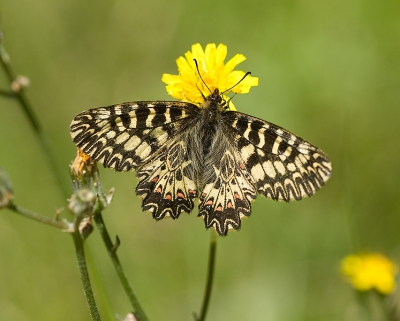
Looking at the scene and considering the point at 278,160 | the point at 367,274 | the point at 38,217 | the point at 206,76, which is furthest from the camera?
the point at 367,274

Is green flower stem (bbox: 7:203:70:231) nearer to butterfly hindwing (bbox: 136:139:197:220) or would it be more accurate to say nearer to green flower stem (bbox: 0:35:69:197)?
butterfly hindwing (bbox: 136:139:197:220)

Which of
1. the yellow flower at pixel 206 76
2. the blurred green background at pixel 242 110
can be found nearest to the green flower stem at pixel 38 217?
the yellow flower at pixel 206 76

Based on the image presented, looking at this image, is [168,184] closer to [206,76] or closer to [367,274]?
[206,76]

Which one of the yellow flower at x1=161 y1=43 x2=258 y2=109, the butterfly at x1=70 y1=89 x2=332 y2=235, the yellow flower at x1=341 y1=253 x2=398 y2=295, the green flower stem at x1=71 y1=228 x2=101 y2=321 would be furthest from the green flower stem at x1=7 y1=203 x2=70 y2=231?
the yellow flower at x1=341 y1=253 x2=398 y2=295

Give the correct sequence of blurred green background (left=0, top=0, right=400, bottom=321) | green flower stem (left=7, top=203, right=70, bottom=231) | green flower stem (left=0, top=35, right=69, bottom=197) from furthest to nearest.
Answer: blurred green background (left=0, top=0, right=400, bottom=321), green flower stem (left=0, top=35, right=69, bottom=197), green flower stem (left=7, top=203, right=70, bottom=231)

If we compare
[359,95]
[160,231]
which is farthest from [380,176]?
[160,231]

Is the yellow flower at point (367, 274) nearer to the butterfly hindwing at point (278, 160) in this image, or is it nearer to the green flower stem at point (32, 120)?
the butterfly hindwing at point (278, 160)

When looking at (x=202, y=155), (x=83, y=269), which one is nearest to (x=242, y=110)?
(x=202, y=155)
